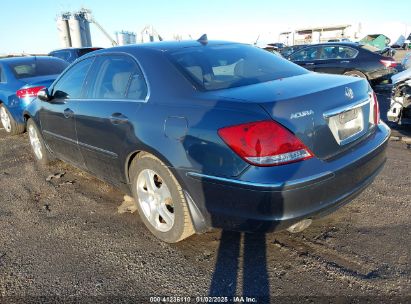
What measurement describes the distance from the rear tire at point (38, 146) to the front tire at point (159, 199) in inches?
93.9

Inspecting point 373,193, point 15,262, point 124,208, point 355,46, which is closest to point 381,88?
point 355,46

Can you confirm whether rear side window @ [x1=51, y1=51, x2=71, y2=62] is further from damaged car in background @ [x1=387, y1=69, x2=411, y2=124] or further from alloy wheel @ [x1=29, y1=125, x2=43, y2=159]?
damaged car in background @ [x1=387, y1=69, x2=411, y2=124]

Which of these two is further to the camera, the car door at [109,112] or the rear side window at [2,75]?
the rear side window at [2,75]

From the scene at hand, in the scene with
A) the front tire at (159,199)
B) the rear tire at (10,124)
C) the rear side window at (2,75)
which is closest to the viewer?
the front tire at (159,199)

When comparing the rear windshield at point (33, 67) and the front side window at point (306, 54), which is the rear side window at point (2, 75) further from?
the front side window at point (306, 54)

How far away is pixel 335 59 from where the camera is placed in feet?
34.6

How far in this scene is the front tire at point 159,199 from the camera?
108 inches

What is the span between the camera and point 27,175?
16.4 ft

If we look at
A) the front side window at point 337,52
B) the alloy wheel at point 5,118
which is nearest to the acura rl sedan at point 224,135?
the alloy wheel at point 5,118

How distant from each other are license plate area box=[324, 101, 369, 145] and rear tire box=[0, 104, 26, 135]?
654 centimetres

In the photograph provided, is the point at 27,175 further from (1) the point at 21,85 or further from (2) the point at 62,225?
(1) the point at 21,85

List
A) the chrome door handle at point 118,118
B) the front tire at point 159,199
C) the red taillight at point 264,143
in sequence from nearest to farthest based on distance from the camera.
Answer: the red taillight at point 264,143, the front tire at point 159,199, the chrome door handle at point 118,118

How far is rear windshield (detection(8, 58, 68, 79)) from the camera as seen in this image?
23.7ft

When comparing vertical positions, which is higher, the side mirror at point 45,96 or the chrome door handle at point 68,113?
the side mirror at point 45,96
